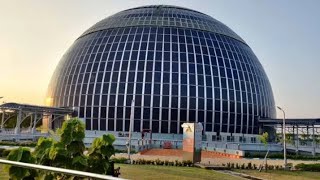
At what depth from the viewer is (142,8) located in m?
71.8

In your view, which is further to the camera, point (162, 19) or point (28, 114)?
point (162, 19)

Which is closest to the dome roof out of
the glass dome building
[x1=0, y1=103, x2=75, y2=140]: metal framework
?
the glass dome building

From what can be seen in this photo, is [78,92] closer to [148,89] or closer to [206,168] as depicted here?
[148,89]

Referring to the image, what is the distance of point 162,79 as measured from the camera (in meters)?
56.8

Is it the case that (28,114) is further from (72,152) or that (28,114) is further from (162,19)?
(72,152)

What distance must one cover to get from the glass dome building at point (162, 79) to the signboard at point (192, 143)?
1882 centimetres

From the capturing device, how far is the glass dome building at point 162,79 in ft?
185

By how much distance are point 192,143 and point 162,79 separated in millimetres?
22244

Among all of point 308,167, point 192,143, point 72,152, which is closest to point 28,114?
point 192,143

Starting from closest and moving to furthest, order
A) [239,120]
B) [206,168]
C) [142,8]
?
[206,168]
[239,120]
[142,8]

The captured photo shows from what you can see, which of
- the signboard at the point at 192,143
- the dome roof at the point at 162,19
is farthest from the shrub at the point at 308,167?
the dome roof at the point at 162,19

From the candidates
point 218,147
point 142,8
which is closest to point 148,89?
point 218,147

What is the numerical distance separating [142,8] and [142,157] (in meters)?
41.4

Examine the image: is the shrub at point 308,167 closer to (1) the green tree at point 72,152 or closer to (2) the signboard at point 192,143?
(2) the signboard at point 192,143
